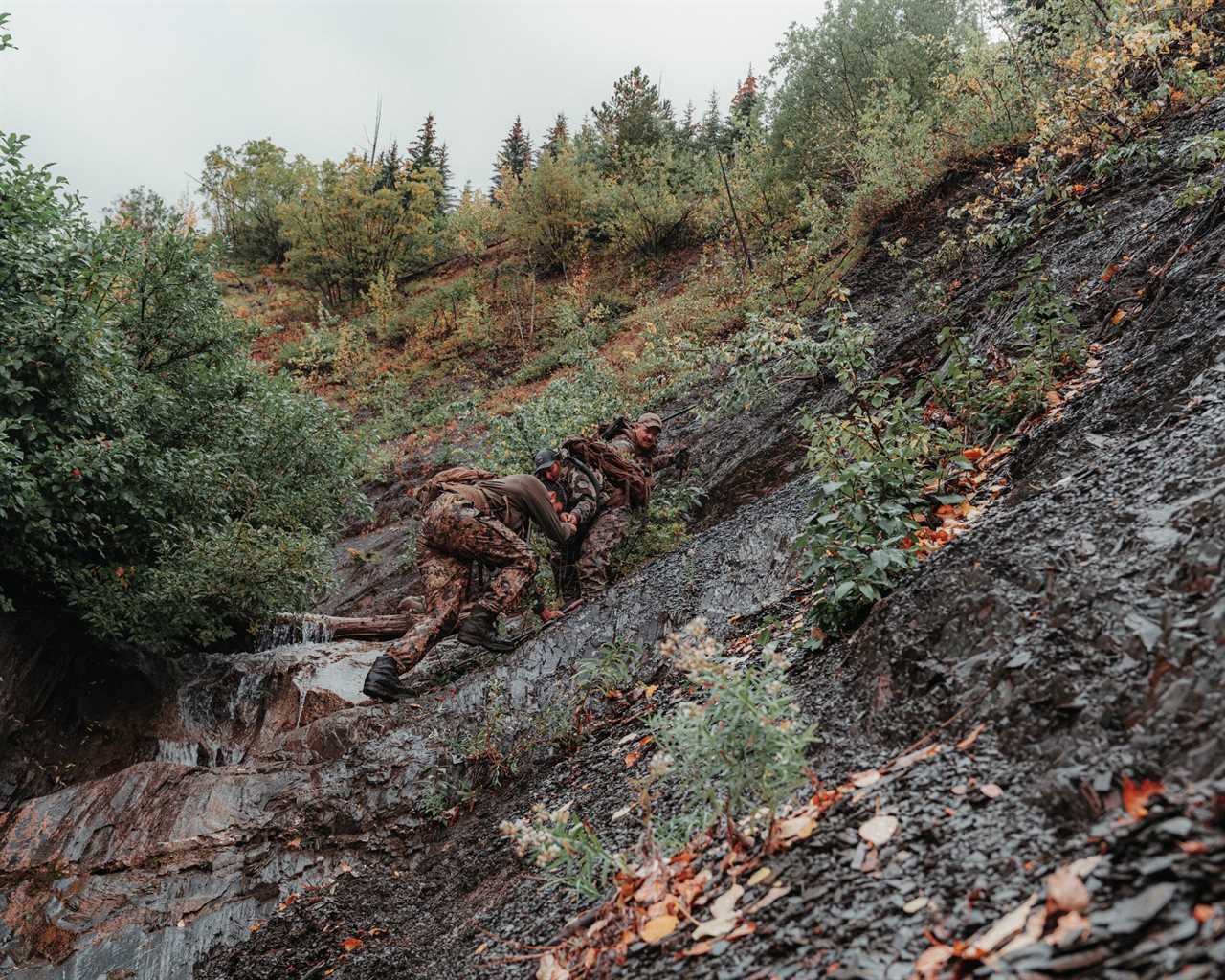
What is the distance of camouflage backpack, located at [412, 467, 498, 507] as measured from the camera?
7062mm

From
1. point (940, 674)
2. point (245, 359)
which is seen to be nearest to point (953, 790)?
point (940, 674)

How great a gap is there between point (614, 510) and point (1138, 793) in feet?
20.6

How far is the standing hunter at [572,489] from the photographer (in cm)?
747

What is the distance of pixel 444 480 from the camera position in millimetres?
7098

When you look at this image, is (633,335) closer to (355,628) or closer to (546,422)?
(546,422)

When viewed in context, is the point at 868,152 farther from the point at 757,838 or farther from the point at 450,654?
the point at 757,838

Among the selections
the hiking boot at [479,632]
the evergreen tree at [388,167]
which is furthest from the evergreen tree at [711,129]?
the hiking boot at [479,632]

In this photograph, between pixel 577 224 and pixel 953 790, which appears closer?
pixel 953 790

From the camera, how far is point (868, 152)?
11852mm

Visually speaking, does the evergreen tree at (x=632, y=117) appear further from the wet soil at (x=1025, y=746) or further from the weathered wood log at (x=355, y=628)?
the wet soil at (x=1025, y=746)

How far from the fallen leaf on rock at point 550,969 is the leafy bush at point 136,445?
5538mm

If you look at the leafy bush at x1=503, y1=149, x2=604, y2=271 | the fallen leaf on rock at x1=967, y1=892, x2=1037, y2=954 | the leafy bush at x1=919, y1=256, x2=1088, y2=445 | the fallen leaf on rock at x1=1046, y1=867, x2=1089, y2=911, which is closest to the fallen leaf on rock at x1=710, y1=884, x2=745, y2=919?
the fallen leaf on rock at x1=967, y1=892, x2=1037, y2=954

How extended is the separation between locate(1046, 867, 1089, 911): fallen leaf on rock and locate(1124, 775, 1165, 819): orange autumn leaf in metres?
0.20

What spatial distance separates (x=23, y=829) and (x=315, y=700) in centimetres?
246
